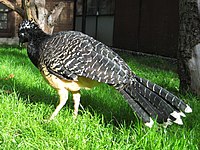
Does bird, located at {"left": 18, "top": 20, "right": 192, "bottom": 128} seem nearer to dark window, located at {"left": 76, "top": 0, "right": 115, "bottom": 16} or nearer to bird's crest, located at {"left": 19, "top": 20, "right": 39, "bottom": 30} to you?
bird's crest, located at {"left": 19, "top": 20, "right": 39, "bottom": 30}

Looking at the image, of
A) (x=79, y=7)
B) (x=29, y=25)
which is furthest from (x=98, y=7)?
(x=29, y=25)

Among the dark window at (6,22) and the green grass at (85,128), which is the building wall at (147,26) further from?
the green grass at (85,128)

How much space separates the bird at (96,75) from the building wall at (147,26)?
889 centimetres

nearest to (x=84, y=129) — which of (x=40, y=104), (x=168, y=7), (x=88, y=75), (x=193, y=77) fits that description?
(x=88, y=75)

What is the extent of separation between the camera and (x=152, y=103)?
354cm

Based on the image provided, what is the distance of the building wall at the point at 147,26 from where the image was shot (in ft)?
41.9

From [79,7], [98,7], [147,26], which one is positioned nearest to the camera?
[147,26]

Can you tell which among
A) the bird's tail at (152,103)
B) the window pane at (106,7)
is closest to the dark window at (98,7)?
the window pane at (106,7)

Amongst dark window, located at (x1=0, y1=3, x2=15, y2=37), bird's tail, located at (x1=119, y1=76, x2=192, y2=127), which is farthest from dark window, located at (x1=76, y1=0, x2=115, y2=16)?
bird's tail, located at (x1=119, y1=76, x2=192, y2=127)

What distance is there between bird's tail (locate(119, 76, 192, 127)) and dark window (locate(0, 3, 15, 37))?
13782mm

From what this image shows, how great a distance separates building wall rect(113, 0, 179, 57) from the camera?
1278 centimetres

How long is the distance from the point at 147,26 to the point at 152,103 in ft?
35.9

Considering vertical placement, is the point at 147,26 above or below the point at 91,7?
below

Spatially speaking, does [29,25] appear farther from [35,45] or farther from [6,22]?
[6,22]
